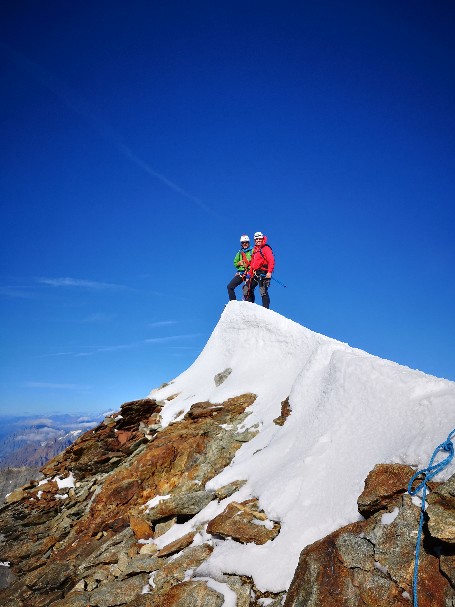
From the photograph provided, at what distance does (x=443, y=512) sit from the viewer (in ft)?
15.4

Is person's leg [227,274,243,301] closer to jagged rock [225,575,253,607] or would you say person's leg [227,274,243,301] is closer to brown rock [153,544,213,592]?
brown rock [153,544,213,592]

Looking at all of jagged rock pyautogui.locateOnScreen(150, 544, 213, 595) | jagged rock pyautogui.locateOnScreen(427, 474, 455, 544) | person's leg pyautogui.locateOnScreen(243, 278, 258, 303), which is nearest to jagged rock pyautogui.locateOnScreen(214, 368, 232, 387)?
person's leg pyautogui.locateOnScreen(243, 278, 258, 303)

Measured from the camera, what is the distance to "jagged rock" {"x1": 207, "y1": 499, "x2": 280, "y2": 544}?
260 inches

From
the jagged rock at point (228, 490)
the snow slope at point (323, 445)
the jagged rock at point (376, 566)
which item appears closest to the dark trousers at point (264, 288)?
the snow slope at point (323, 445)

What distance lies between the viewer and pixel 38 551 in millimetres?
12469

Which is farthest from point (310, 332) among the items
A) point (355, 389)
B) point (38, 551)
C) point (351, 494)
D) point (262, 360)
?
point (38, 551)

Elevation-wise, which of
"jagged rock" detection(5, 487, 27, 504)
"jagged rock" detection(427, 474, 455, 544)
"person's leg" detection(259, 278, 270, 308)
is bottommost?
"jagged rock" detection(5, 487, 27, 504)

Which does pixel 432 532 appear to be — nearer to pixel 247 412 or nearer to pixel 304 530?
pixel 304 530

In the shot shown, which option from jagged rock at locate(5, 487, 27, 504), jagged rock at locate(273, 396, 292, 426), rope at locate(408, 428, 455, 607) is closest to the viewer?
rope at locate(408, 428, 455, 607)

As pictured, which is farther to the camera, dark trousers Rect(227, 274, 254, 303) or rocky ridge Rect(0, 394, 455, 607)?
dark trousers Rect(227, 274, 254, 303)

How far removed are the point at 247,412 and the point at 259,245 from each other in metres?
10.3

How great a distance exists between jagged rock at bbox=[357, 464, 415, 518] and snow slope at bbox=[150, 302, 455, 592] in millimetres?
Result: 304

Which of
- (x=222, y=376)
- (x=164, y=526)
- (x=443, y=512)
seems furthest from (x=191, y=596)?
(x=222, y=376)

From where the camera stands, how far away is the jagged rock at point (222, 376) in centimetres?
1672
